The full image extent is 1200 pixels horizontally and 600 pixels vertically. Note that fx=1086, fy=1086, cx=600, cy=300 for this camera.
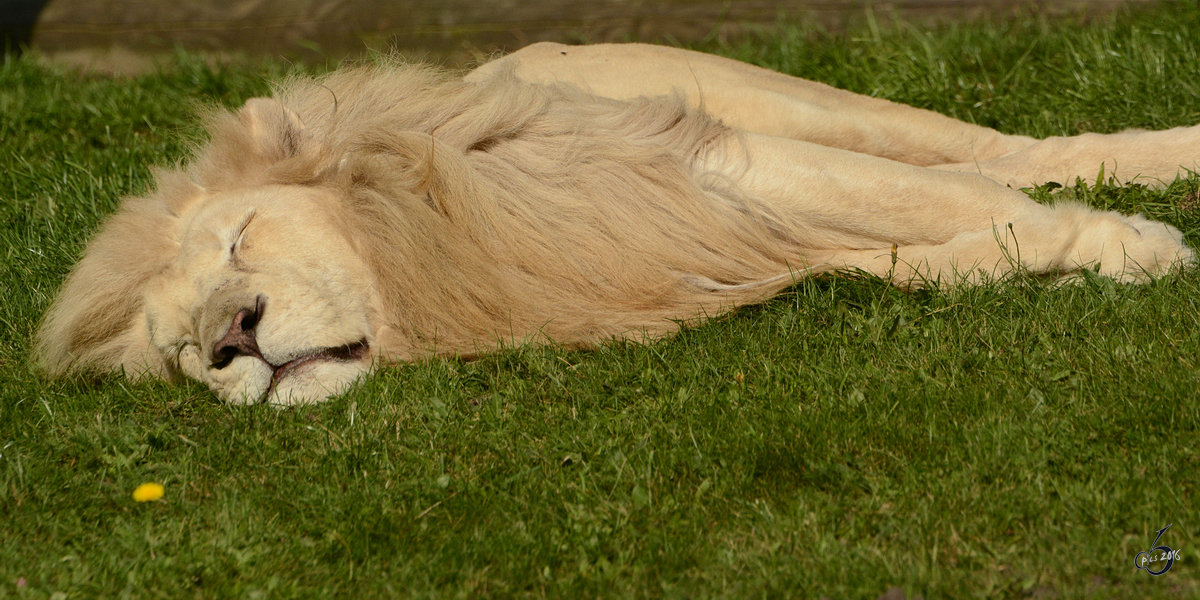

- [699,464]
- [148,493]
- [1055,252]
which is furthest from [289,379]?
[1055,252]

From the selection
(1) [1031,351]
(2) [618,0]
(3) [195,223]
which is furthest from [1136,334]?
(2) [618,0]

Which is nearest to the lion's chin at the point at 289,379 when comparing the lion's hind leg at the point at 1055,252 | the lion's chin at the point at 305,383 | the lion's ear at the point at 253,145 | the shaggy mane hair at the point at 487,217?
the lion's chin at the point at 305,383

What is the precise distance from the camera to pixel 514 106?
3.66 metres

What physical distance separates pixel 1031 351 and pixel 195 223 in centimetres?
250

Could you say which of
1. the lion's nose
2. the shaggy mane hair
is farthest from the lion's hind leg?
the lion's nose

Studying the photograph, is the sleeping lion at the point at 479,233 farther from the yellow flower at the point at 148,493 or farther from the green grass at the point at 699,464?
the yellow flower at the point at 148,493

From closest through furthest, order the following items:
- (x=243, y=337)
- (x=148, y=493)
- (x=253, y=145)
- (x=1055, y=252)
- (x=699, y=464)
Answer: (x=699, y=464) → (x=148, y=493) → (x=243, y=337) → (x=1055, y=252) → (x=253, y=145)

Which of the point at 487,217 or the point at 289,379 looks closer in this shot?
the point at 289,379

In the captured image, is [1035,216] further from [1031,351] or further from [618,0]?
[618,0]

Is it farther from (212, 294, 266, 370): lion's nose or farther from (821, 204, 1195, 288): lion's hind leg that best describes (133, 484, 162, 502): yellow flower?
(821, 204, 1195, 288): lion's hind leg

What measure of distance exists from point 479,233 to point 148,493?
1194mm

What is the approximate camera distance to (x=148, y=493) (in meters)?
2.76

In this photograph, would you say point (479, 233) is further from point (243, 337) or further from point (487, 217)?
point (243, 337)

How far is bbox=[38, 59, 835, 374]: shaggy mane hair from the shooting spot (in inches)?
130
